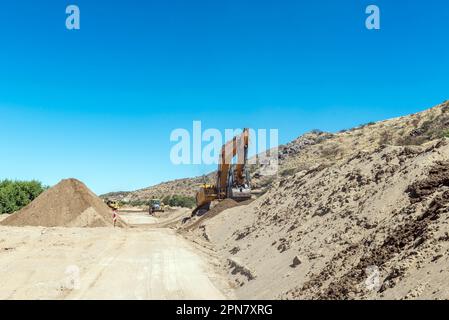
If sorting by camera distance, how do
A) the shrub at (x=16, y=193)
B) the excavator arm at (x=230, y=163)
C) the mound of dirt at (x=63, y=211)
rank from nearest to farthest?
the mound of dirt at (x=63, y=211) < the excavator arm at (x=230, y=163) < the shrub at (x=16, y=193)

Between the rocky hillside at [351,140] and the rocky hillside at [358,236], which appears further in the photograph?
the rocky hillside at [351,140]

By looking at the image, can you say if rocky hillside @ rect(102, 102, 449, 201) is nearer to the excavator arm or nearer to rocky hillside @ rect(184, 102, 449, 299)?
the excavator arm

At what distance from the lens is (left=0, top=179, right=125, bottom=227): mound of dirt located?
38312mm

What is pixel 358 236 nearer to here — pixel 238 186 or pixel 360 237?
pixel 360 237

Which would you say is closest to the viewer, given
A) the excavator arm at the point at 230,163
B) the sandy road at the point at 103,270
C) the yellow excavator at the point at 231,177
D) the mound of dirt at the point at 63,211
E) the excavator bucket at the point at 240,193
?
the sandy road at the point at 103,270

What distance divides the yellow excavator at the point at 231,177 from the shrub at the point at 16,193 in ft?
81.0

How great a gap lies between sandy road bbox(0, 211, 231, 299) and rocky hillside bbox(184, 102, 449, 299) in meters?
1.52

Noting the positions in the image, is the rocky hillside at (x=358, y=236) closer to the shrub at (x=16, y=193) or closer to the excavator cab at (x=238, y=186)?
the excavator cab at (x=238, y=186)

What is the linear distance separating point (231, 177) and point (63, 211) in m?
14.3

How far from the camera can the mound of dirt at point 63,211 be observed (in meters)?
38.3

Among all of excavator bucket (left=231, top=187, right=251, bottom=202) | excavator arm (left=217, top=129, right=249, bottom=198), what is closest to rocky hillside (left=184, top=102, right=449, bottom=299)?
excavator arm (left=217, top=129, right=249, bottom=198)

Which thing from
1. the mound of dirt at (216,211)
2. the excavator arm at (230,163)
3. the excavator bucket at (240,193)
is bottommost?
the mound of dirt at (216,211)

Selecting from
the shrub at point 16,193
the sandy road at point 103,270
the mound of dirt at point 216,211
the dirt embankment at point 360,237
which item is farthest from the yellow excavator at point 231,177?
the shrub at point 16,193

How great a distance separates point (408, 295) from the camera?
8219 mm
